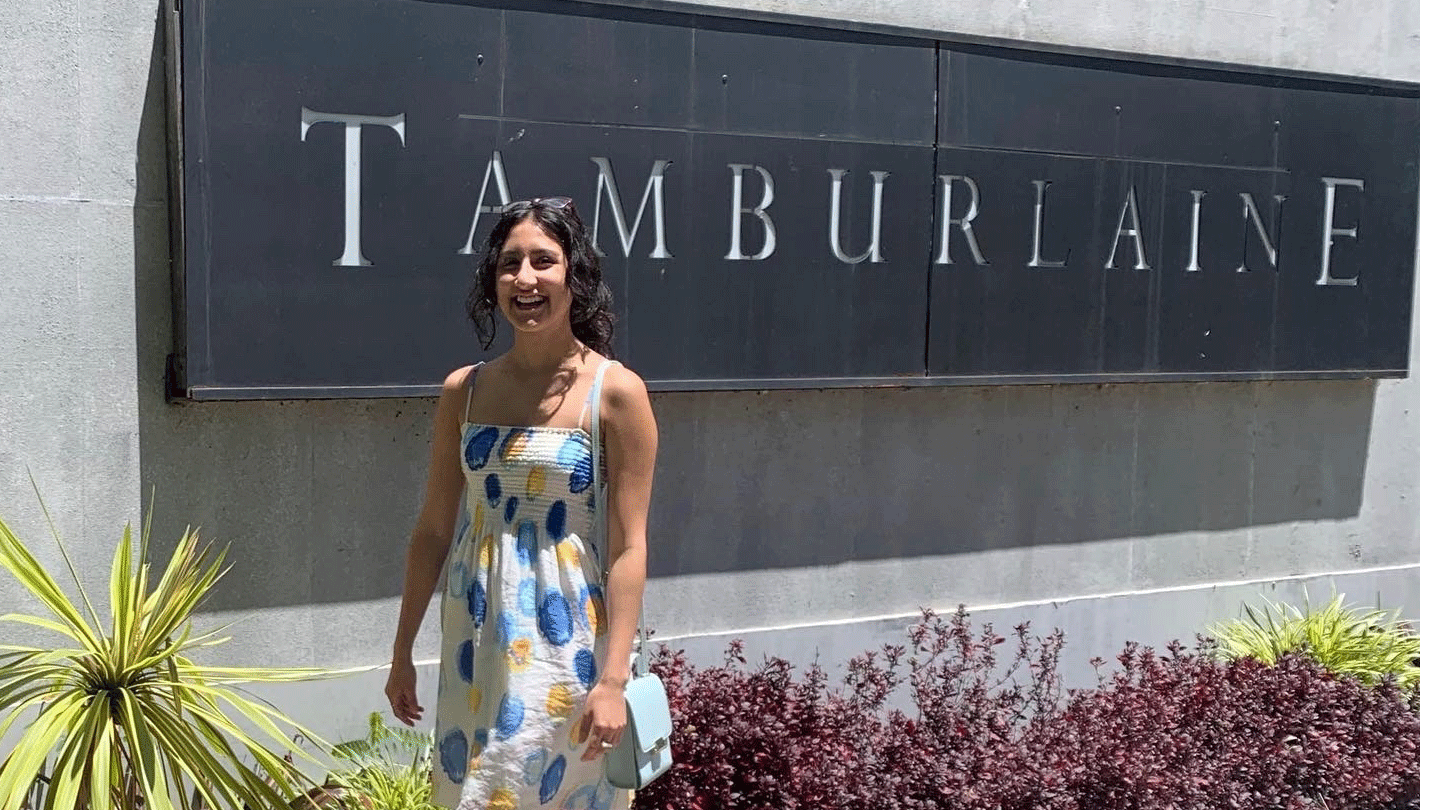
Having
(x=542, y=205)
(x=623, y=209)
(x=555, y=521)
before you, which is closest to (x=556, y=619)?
(x=555, y=521)

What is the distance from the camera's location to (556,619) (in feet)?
12.2

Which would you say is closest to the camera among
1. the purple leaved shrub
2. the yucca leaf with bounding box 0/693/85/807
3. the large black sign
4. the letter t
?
the yucca leaf with bounding box 0/693/85/807

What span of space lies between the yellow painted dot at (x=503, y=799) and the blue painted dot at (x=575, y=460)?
0.68 m

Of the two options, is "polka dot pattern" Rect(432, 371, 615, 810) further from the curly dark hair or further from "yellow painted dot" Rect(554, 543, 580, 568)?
the curly dark hair

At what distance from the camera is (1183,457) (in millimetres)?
7621

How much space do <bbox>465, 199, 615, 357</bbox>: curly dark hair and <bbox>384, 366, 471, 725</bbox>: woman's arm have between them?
25 centimetres

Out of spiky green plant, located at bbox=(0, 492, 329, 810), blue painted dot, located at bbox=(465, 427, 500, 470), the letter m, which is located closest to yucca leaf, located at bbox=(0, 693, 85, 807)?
A: spiky green plant, located at bbox=(0, 492, 329, 810)

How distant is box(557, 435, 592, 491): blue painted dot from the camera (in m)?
3.73

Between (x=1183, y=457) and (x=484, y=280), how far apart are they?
183 inches

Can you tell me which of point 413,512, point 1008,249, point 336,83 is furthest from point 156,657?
point 1008,249

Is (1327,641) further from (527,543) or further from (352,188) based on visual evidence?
(527,543)

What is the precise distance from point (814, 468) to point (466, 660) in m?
3.05

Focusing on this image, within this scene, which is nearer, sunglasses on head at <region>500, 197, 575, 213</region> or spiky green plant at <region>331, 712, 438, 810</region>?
sunglasses on head at <region>500, 197, 575, 213</region>

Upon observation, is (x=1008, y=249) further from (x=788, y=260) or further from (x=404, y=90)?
(x=404, y=90)
